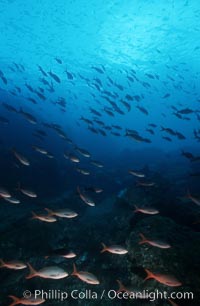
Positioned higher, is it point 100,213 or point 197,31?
point 197,31

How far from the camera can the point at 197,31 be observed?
25.4 m

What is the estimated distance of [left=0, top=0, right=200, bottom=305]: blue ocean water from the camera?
7.63 meters

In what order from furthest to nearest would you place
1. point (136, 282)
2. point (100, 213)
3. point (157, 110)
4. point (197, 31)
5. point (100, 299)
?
point (157, 110) → point (197, 31) → point (100, 213) → point (100, 299) → point (136, 282)

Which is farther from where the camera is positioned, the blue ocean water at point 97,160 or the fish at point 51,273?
the blue ocean water at point 97,160

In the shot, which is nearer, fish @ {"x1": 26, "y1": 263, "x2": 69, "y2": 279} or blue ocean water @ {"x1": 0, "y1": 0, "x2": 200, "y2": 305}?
fish @ {"x1": 26, "y1": 263, "x2": 69, "y2": 279}

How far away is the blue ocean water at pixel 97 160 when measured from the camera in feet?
25.0

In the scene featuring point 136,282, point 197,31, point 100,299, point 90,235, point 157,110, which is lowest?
point 157,110

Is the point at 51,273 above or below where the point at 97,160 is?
above

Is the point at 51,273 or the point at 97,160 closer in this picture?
the point at 51,273

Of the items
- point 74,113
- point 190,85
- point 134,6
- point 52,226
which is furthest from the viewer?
point 74,113

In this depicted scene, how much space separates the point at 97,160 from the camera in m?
17.2

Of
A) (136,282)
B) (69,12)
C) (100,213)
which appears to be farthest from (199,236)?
(69,12)

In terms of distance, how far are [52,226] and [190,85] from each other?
38.0 meters

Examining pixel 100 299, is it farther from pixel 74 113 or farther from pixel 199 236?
pixel 74 113
